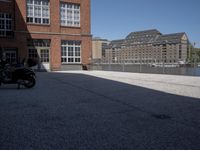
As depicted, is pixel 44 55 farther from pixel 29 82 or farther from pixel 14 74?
pixel 14 74

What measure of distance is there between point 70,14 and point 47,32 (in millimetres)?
3628

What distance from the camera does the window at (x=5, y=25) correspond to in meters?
24.2

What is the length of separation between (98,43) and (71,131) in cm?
12632

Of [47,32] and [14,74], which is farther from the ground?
[47,32]

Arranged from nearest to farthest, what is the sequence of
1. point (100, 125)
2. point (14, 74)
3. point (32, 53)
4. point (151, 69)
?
point (100, 125)
point (14, 74)
point (151, 69)
point (32, 53)

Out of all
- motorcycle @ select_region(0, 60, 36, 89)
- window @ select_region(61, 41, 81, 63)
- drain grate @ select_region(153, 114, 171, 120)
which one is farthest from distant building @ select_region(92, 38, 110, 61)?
drain grate @ select_region(153, 114, 171, 120)

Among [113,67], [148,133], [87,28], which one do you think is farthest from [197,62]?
[148,133]

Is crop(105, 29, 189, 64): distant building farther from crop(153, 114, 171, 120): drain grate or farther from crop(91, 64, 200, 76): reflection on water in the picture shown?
crop(153, 114, 171, 120): drain grate

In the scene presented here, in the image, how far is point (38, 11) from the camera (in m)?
25.9

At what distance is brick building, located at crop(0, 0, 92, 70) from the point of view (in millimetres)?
24531

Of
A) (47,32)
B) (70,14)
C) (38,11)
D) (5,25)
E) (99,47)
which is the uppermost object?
(99,47)

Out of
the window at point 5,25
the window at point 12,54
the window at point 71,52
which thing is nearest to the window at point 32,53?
the window at point 12,54

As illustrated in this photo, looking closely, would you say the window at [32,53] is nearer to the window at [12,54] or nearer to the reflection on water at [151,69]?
the window at [12,54]

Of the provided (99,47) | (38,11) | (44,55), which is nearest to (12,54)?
(44,55)
